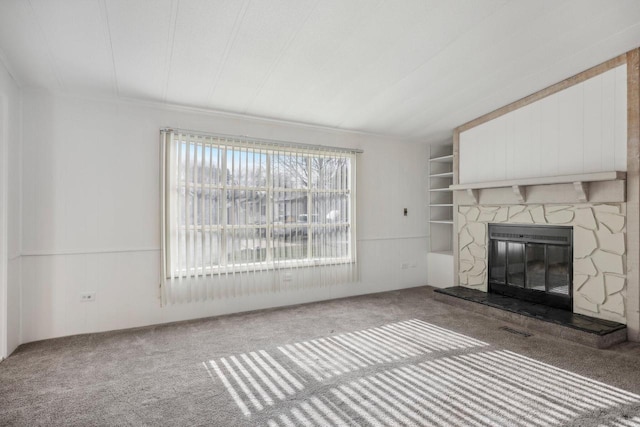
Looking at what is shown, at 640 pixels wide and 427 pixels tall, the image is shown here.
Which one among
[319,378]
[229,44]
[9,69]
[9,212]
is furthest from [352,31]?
[9,212]

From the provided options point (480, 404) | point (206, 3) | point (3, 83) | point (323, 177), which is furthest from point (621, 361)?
point (3, 83)

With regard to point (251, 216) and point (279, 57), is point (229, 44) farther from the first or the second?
point (251, 216)

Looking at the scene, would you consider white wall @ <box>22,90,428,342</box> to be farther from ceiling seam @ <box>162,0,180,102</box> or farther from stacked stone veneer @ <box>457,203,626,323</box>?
stacked stone veneer @ <box>457,203,626,323</box>

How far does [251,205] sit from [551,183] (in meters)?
3.44

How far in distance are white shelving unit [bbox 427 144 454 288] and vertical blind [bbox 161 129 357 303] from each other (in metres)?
1.57

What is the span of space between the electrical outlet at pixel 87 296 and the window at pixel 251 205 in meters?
0.75

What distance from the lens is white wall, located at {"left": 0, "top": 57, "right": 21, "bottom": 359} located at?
2.88 metres

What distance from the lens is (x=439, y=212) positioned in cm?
601

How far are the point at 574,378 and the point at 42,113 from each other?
5137mm

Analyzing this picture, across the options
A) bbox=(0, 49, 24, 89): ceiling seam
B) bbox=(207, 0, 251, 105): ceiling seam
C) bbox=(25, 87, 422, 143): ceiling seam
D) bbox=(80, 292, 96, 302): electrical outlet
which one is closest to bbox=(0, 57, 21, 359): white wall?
bbox=(0, 49, 24, 89): ceiling seam

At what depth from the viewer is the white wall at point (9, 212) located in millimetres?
2877

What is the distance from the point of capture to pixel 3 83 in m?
2.85

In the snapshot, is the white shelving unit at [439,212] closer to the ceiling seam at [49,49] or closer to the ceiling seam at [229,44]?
the ceiling seam at [229,44]

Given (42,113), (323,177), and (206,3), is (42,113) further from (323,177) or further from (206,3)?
(323,177)
